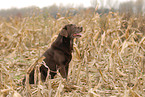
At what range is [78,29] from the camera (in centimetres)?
292

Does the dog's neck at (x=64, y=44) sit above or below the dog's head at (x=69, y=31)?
below

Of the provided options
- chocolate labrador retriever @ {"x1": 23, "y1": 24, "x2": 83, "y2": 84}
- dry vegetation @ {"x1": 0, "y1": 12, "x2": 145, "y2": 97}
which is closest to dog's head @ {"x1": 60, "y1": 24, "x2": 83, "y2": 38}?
chocolate labrador retriever @ {"x1": 23, "y1": 24, "x2": 83, "y2": 84}

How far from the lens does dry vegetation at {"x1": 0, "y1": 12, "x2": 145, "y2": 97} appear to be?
229 centimetres

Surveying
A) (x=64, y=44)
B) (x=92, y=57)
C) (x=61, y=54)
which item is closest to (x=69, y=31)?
(x=64, y=44)

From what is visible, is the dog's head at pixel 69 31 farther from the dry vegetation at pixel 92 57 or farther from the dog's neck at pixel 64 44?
the dry vegetation at pixel 92 57

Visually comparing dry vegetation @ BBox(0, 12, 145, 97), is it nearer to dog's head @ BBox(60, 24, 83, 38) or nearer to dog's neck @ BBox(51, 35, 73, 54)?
dog's neck @ BBox(51, 35, 73, 54)

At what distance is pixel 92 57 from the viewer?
3723 millimetres

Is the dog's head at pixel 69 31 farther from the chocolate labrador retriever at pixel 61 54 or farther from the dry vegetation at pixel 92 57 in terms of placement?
the dry vegetation at pixel 92 57

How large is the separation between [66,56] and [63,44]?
21 cm

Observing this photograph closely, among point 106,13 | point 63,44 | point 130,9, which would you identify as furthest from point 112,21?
point 63,44

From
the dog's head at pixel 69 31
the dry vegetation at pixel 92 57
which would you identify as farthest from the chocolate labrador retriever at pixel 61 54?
the dry vegetation at pixel 92 57

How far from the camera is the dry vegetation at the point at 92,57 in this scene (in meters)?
2.29

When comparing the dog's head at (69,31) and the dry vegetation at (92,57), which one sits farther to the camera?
the dog's head at (69,31)

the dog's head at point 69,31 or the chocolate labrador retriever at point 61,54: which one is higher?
the dog's head at point 69,31
